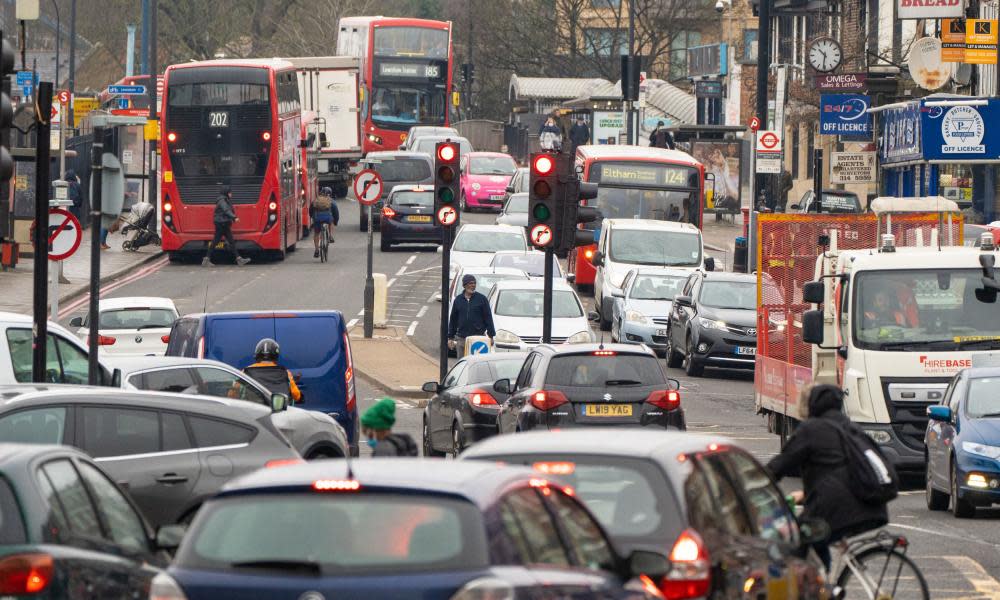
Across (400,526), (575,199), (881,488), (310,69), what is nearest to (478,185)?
(310,69)

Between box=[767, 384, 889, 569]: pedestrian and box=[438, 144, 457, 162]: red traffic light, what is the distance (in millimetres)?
12942

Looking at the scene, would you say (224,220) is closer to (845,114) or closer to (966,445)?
(845,114)

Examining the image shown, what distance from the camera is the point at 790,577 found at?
9.56 meters

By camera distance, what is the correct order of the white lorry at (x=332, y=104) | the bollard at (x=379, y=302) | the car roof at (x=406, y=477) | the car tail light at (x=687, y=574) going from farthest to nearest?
the white lorry at (x=332, y=104) < the bollard at (x=379, y=302) < the car tail light at (x=687, y=574) < the car roof at (x=406, y=477)

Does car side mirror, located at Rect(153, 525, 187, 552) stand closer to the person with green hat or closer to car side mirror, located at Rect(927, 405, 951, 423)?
the person with green hat

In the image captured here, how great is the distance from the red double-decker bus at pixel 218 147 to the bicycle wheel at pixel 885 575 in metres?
33.8

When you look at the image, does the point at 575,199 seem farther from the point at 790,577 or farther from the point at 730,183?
the point at 730,183

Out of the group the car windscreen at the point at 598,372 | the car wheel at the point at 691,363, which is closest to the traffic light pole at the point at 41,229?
the car windscreen at the point at 598,372

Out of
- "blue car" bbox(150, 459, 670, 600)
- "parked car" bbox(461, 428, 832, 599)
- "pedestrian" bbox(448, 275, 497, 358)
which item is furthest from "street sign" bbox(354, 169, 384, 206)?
"blue car" bbox(150, 459, 670, 600)

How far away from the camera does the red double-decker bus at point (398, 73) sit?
64.1 m

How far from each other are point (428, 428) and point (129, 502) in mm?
12627

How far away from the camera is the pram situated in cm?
4800

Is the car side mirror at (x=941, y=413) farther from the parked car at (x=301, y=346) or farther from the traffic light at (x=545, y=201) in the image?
the traffic light at (x=545, y=201)

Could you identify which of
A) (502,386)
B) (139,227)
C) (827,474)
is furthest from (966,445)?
(139,227)
